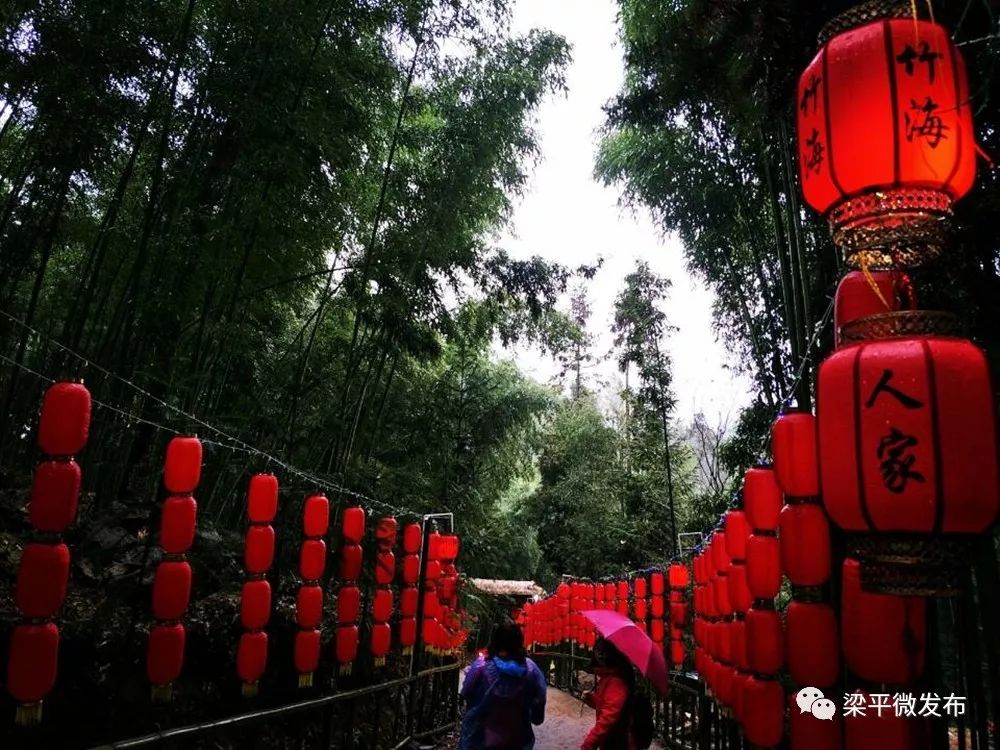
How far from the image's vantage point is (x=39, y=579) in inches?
103

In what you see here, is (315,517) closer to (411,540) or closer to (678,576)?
(411,540)

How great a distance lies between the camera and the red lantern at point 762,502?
10.5 ft

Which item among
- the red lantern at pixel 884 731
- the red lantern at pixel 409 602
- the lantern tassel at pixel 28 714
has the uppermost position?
the red lantern at pixel 884 731

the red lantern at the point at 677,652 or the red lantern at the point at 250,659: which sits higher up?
the red lantern at the point at 250,659

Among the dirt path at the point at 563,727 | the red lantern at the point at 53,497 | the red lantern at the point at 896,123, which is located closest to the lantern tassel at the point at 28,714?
the red lantern at the point at 53,497

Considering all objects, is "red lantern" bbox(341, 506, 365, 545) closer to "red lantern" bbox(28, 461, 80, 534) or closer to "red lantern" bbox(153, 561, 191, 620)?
"red lantern" bbox(153, 561, 191, 620)

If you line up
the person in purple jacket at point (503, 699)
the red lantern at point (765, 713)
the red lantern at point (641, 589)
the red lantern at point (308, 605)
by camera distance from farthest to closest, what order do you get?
the red lantern at point (641, 589) < the red lantern at point (308, 605) < the person in purple jacket at point (503, 699) < the red lantern at point (765, 713)

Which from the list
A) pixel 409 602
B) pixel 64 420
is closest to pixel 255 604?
pixel 64 420

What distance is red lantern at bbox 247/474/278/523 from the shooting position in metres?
4.20

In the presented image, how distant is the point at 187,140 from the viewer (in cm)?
517

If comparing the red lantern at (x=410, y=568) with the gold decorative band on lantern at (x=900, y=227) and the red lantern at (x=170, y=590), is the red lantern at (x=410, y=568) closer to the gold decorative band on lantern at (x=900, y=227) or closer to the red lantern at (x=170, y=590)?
the red lantern at (x=170, y=590)

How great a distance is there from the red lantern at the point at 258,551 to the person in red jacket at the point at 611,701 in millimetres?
2307

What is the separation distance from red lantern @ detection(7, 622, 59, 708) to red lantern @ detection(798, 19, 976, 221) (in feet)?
11.2

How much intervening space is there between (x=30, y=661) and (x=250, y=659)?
5.29ft
